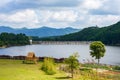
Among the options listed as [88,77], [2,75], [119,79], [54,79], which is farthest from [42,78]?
[88,77]

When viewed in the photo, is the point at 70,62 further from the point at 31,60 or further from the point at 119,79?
the point at 31,60

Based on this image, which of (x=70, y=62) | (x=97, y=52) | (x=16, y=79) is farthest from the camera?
(x=97, y=52)

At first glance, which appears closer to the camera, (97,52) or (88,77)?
(88,77)

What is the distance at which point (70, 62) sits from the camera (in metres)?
61.7

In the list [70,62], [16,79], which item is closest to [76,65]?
[70,62]

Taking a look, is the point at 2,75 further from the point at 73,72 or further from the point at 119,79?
the point at 119,79

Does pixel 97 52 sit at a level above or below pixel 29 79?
above

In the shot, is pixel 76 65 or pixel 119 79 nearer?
pixel 119 79

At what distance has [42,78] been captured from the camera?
53875mm

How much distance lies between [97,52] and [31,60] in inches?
629

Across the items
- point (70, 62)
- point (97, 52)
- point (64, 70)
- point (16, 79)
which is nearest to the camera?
point (16, 79)

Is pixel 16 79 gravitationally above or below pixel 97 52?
below

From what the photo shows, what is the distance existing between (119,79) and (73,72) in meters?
10.4

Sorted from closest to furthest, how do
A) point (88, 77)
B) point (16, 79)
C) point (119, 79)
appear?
point (88, 77) < point (16, 79) < point (119, 79)
